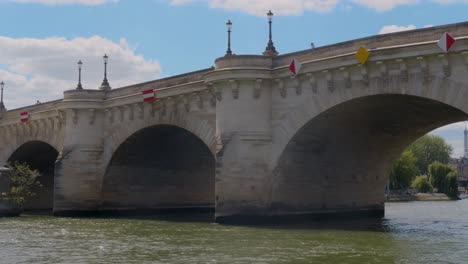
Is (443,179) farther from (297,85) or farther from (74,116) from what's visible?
(297,85)

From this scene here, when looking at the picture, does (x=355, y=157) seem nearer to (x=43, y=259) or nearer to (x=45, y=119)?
(x=43, y=259)

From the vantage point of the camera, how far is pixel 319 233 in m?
32.6

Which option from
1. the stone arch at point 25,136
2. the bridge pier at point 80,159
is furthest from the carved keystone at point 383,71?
the stone arch at point 25,136

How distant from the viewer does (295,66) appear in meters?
35.4

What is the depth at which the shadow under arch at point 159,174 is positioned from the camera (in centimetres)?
5003

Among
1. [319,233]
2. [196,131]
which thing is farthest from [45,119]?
[319,233]

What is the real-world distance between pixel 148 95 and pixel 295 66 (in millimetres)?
13565

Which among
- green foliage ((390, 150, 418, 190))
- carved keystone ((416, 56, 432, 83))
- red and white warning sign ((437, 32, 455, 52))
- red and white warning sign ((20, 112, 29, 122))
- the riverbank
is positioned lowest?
the riverbank

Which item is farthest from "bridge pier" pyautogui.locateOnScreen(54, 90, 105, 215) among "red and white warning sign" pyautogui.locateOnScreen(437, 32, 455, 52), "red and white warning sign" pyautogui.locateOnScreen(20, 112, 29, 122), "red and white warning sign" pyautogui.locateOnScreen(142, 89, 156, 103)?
"red and white warning sign" pyautogui.locateOnScreen(437, 32, 455, 52)

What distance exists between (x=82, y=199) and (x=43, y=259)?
86.0 feet

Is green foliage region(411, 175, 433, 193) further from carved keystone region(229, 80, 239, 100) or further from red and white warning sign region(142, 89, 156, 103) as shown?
carved keystone region(229, 80, 239, 100)

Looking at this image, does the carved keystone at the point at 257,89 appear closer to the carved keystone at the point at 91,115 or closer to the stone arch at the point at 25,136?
the carved keystone at the point at 91,115

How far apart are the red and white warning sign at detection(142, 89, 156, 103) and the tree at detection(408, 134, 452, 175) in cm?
9803

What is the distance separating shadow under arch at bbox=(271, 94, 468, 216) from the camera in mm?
35750
